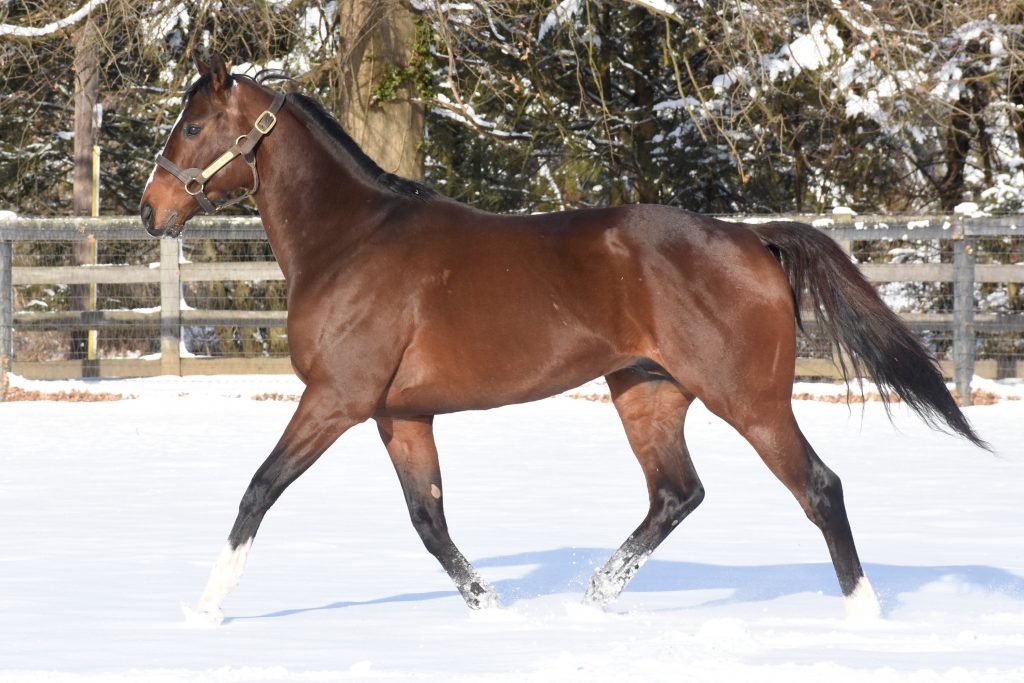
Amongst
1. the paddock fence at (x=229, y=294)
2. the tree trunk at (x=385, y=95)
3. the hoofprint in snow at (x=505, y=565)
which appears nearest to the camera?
the hoofprint in snow at (x=505, y=565)

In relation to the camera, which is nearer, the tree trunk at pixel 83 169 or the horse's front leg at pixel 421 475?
the horse's front leg at pixel 421 475

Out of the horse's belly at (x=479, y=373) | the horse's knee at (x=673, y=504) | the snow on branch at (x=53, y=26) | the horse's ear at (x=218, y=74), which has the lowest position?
the horse's knee at (x=673, y=504)

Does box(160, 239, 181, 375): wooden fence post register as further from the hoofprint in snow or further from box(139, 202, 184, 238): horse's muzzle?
box(139, 202, 184, 238): horse's muzzle

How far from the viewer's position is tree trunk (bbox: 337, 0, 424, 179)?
1264cm

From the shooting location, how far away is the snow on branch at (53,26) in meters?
11.7

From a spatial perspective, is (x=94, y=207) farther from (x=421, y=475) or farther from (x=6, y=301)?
(x=421, y=475)

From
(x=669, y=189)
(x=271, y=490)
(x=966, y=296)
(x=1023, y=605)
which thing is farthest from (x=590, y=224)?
(x=669, y=189)

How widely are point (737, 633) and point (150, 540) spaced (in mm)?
2890

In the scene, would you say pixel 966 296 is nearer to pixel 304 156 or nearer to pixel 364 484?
pixel 364 484

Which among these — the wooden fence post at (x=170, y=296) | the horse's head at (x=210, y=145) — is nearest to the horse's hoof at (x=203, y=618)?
the horse's head at (x=210, y=145)

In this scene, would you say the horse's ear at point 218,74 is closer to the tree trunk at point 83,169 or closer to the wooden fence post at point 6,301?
the wooden fence post at point 6,301

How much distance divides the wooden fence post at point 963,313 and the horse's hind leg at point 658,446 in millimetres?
7124

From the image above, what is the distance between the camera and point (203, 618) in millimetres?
4383

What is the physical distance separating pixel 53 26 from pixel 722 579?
29.2ft
